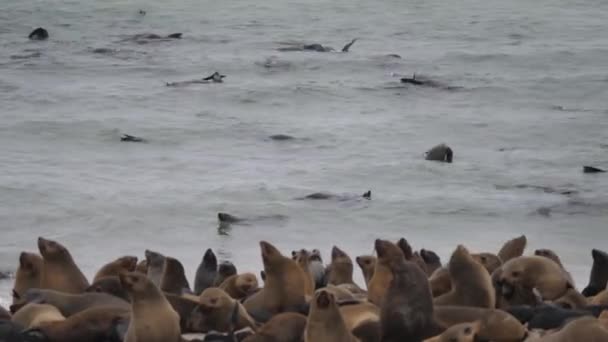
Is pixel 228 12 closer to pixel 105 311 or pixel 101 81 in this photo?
pixel 101 81

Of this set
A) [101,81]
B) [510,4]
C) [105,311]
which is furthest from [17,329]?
[510,4]

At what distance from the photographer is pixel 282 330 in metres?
6.16

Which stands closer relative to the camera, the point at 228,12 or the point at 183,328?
the point at 183,328

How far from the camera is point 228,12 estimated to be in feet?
111

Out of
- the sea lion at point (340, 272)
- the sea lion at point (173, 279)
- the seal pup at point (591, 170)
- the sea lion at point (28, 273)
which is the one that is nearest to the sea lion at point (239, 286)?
the sea lion at point (173, 279)

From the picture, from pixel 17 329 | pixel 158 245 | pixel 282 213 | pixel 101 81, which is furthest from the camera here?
pixel 101 81

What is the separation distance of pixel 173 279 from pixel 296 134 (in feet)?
33.3

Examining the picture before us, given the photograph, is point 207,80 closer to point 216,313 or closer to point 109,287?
point 109,287

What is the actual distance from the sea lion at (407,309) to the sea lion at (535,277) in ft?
3.53

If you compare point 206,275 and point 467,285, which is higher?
point 467,285

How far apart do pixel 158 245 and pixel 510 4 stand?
84.0 ft

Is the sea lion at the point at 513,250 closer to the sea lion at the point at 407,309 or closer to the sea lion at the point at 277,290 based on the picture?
the sea lion at the point at 277,290

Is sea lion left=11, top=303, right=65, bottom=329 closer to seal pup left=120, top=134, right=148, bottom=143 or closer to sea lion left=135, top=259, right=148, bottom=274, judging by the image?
sea lion left=135, top=259, right=148, bottom=274

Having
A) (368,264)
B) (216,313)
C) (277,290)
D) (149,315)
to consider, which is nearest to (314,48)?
(368,264)
